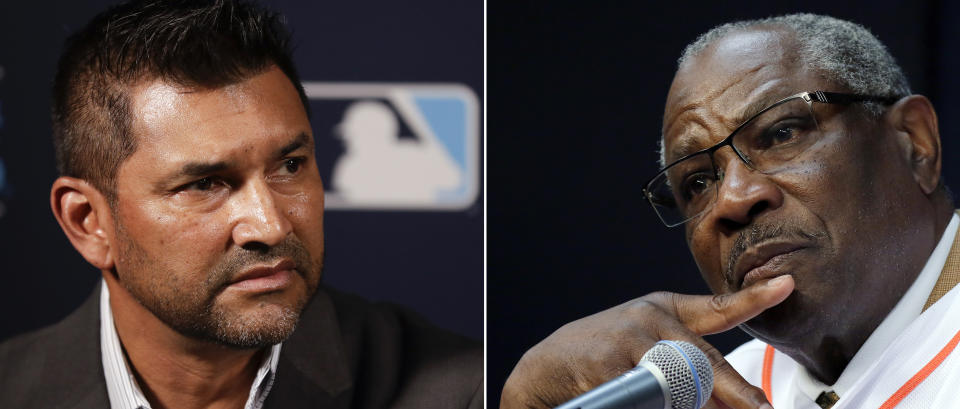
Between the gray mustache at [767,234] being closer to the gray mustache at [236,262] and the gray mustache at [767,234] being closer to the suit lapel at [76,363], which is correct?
the gray mustache at [236,262]

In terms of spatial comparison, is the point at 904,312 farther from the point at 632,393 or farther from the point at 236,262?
the point at 236,262

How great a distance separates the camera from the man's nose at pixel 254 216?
6.44 feet

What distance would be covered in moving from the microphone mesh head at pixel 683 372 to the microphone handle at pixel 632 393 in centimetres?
2

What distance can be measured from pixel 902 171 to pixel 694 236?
0.45 m

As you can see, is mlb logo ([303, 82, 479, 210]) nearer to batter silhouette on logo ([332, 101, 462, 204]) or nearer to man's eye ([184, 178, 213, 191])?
batter silhouette on logo ([332, 101, 462, 204])

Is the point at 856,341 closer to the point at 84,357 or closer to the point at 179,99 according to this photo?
the point at 179,99

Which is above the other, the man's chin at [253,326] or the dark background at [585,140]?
the dark background at [585,140]

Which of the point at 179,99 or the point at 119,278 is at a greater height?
the point at 179,99

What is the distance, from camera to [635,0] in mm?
2461

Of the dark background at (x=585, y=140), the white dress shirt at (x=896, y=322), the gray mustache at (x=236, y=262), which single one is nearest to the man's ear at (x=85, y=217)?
the gray mustache at (x=236, y=262)

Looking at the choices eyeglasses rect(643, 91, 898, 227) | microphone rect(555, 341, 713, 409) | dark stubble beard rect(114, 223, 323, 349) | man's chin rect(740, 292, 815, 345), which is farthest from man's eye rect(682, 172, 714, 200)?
dark stubble beard rect(114, 223, 323, 349)

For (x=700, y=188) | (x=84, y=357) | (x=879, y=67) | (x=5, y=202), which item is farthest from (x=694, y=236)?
(x=5, y=202)

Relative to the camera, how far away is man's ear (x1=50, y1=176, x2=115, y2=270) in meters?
2.00

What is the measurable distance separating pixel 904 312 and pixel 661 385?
0.96 metres
